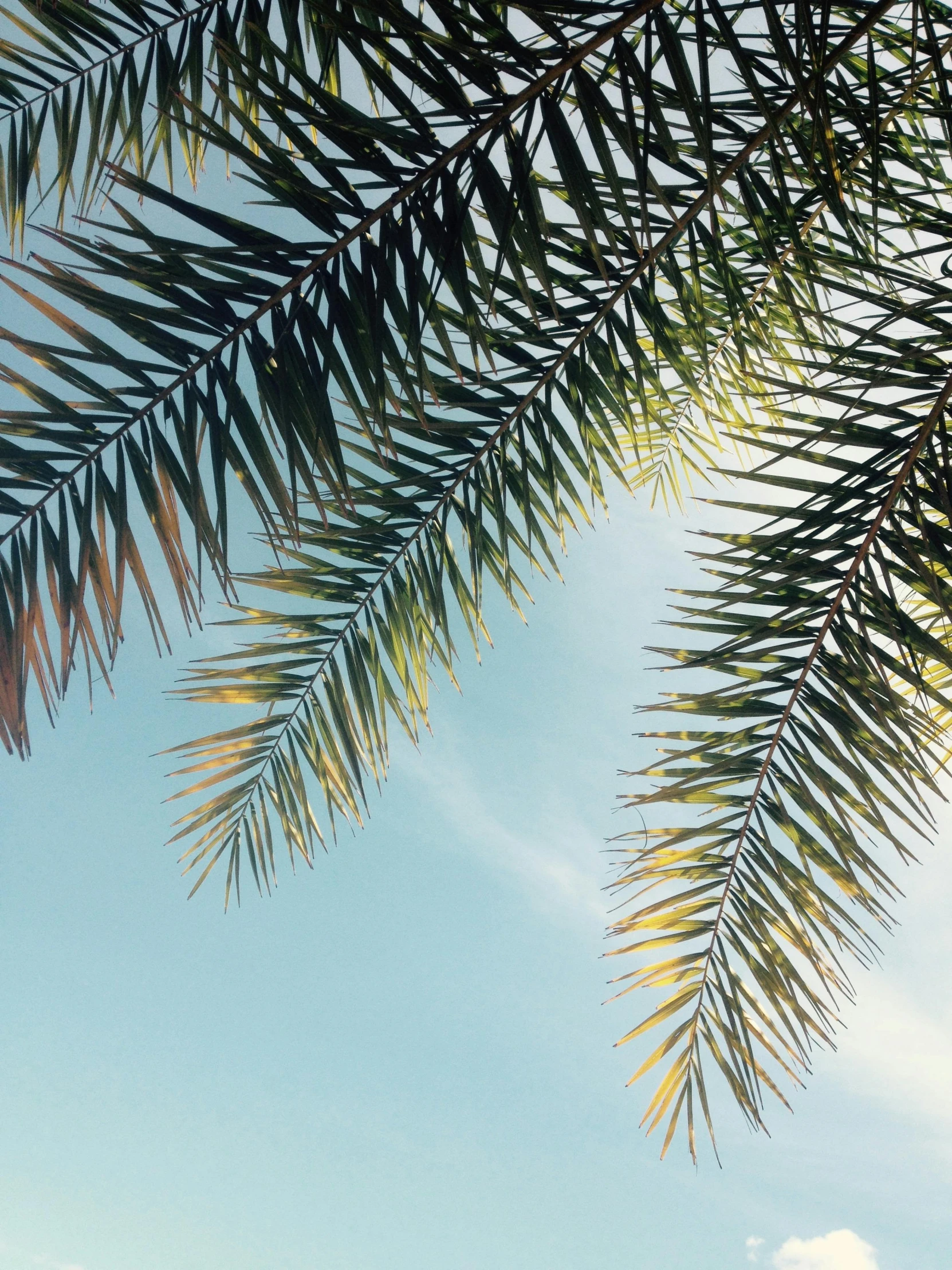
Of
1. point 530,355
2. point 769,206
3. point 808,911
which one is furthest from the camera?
point 530,355

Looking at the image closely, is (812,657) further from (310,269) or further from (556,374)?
(310,269)

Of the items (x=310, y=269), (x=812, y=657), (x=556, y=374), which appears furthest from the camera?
(x=556, y=374)

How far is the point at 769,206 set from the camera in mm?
1698

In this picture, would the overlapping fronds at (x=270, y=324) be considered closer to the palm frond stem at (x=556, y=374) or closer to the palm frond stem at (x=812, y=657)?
the palm frond stem at (x=556, y=374)

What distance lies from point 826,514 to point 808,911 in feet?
2.28

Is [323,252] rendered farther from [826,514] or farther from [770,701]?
[770,701]

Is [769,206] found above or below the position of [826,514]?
above

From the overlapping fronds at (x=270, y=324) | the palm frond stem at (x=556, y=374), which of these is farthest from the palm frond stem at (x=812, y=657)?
the overlapping fronds at (x=270, y=324)

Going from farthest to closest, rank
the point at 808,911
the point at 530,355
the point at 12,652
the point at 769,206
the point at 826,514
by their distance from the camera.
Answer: the point at 530,355, the point at 769,206, the point at 808,911, the point at 826,514, the point at 12,652

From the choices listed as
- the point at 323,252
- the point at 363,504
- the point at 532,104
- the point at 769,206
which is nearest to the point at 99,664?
the point at 323,252

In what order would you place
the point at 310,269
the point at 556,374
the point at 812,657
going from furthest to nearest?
the point at 556,374
the point at 812,657
the point at 310,269

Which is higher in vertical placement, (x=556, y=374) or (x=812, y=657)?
(x=556, y=374)

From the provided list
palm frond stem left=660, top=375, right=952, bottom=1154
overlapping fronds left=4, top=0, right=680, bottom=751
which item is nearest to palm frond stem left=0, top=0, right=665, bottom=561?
overlapping fronds left=4, top=0, right=680, bottom=751

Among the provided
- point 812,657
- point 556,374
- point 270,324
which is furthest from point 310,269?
point 812,657
